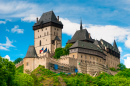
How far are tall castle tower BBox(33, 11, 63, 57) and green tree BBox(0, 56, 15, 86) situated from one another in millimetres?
45828

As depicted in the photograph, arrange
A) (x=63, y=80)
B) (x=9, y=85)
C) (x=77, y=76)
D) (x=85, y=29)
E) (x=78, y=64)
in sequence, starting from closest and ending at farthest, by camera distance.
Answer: (x=9, y=85), (x=63, y=80), (x=77, y=76), (x=78, y=64), (x=85, y=29)

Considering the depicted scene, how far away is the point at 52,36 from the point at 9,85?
5040cm

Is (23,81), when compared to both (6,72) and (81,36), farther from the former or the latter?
(81,36)

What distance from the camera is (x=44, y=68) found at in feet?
250

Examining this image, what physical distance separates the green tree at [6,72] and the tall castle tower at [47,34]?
4583 centimetres

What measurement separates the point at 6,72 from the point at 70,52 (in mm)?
38454

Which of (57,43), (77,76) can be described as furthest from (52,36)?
(77,76)

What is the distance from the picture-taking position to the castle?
8025cm

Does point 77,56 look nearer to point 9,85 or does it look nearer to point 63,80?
point 63,80

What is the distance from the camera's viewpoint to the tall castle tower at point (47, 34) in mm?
100875

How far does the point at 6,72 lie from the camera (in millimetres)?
51250

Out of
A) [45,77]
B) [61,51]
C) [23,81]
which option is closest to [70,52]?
[61,51]

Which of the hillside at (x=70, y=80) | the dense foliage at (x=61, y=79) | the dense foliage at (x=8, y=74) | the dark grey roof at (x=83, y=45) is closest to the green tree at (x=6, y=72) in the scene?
the dense foliage at (x=8, y=74)

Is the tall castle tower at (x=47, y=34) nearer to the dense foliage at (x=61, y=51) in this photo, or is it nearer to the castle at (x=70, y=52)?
→ the castle at (x=70, y=52)
